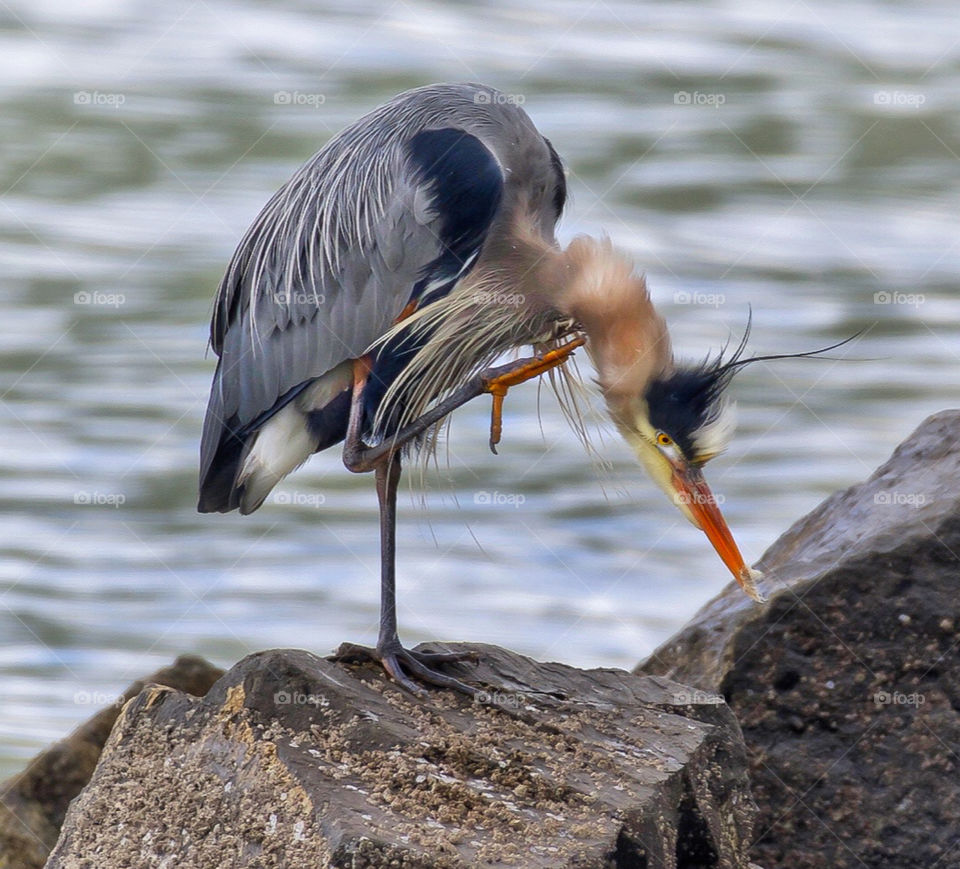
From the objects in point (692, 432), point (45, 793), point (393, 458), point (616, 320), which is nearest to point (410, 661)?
point (393, 458)

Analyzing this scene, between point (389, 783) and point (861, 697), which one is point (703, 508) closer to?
point (861, 697)

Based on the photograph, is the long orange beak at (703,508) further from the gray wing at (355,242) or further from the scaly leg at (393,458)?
the gray wing at (355,242)

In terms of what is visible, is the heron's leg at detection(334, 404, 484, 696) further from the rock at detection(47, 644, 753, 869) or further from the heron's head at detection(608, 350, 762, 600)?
the heron's head at detection(608, 350, 762, 600)

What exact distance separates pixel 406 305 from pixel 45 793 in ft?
7.89

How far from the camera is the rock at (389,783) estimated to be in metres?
4.30

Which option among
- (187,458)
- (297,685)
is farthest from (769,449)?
(297,685)

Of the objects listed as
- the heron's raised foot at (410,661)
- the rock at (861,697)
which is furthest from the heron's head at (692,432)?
the heron's raised foot at (410,661)

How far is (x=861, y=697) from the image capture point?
570 centimetres

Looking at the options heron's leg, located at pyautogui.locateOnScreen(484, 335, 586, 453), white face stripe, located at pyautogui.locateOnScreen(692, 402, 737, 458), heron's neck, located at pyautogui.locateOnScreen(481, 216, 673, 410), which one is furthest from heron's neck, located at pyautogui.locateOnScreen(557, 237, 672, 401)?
white face stripe, located at pyautogui.locateOnScreen(692, 402, 737, 458)

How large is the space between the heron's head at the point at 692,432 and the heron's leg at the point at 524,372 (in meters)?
0.47

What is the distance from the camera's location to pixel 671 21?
20.0m

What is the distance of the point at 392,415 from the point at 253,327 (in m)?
0.77

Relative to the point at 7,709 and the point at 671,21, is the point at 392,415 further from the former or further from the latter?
the point at 671,21

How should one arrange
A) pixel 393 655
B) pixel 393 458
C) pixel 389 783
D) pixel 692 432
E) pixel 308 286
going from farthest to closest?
1. pixel 308 286
2. pixel 393 458
3. pixel 692 432
4. pixel 393 655
5. pixel 389 783
